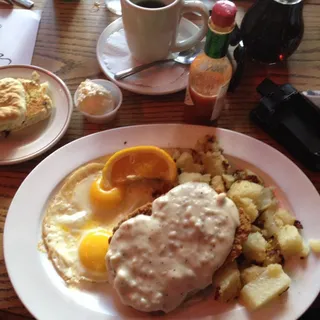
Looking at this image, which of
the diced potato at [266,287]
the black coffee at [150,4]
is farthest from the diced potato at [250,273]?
the black coffee at [150,4]

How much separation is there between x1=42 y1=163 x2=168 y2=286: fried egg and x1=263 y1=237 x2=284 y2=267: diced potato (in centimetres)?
38

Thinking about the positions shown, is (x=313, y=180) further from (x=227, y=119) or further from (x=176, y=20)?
(x=176, y=20)

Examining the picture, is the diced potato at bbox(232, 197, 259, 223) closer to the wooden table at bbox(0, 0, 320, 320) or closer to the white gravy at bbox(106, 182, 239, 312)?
the white gravy at bbox(106, 182, 239, 312)

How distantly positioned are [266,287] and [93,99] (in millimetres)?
791

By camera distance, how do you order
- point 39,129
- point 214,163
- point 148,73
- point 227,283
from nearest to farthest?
point 227,283, point 214,163, point 39,129, point 148,73

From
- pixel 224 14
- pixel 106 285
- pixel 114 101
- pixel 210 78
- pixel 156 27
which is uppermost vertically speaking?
pixel 224 14

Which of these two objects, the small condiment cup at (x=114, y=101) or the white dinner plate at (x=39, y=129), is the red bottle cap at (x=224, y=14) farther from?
the white dinner plate at (x=39, y=129)

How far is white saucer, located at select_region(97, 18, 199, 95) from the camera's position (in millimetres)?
1452

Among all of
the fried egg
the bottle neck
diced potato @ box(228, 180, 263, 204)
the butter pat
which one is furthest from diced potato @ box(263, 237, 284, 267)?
the butter pat

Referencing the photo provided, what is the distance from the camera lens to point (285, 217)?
1.20 meters

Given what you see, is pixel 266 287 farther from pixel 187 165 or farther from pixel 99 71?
pixel 99 71

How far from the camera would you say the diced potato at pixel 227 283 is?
105 cm

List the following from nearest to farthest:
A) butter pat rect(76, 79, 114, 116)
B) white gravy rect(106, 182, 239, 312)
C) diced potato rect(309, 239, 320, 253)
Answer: white gravy rect(106, 182, 239, 312) → diced potato rect(309, 239, 320, 253) → butter pat rect(76, 79, 114, 116)

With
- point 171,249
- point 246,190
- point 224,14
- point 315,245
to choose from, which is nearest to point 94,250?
point 171,249
